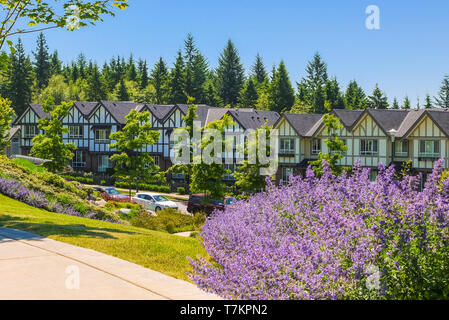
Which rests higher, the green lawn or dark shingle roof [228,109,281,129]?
dark shingle roof [228,109,281,129]

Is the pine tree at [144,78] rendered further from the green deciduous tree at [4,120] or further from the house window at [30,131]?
the green deciduous tree at [4,120]

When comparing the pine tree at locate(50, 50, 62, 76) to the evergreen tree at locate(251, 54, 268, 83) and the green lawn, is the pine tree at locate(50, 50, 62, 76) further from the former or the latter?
the green lawn

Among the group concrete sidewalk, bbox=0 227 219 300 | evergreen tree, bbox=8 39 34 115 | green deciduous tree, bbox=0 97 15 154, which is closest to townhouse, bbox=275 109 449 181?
green deciduous tree, bbox=0 97 15 154

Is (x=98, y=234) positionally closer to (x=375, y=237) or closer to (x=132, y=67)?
(x=375, y=237)

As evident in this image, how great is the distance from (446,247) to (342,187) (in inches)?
70.1

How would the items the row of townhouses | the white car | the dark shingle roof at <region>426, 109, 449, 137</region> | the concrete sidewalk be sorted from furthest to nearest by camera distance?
the row of townhouses
the dark shingle roof at <region>426, 109, 449, 137</region>
the white car
the concrete sidewalk

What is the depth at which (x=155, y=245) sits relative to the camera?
9719 millimetres

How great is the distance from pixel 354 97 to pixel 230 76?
26.7 m

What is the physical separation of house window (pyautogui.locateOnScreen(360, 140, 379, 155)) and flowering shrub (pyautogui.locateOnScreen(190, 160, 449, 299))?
1464 inches

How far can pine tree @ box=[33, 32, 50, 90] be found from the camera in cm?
12188

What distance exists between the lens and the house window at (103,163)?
5962cm

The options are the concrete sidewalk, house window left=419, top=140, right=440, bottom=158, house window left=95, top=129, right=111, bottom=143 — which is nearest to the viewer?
the concrete sidewalk

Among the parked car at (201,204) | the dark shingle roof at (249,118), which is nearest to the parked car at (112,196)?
the parked car at (201,204)

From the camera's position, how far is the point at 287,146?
4825 centimetres
